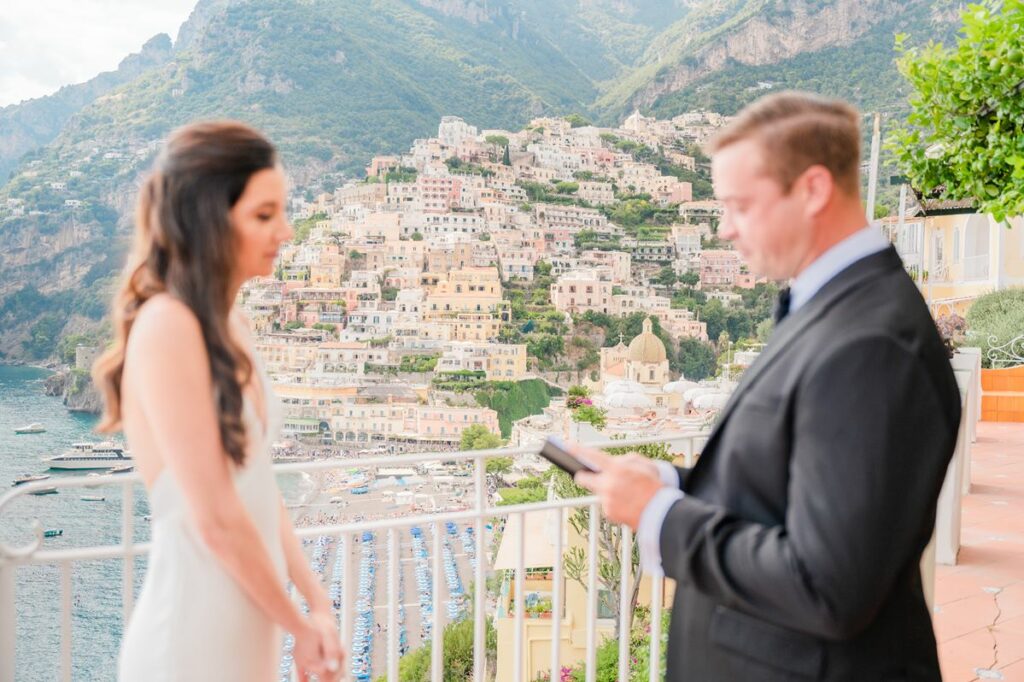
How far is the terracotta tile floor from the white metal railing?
3.57 ft

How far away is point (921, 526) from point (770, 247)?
0.29 m

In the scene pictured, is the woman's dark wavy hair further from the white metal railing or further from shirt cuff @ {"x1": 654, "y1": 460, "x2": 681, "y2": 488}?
shirt cuff @ {"x1": 654, "y1": 460, "x2": 681, "y2": 488}

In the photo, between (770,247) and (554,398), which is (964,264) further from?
(554,398)

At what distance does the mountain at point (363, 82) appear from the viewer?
35500 millimetres

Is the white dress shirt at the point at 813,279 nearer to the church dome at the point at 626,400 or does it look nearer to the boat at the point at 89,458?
the church dome at the point at 626,400

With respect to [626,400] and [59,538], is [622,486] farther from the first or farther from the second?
[59,538]

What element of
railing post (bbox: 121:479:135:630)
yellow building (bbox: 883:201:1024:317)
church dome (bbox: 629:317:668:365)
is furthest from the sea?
railing post (bbox: 121:479:135:630)

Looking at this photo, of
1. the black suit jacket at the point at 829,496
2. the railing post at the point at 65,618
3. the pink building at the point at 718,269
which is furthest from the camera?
the pink building at the point at 718,269

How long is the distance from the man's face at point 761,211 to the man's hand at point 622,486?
231 mm

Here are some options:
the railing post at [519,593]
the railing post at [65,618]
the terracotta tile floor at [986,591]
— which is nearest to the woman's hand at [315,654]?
the railing post at [65,618]

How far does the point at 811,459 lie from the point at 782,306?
25 centimetres

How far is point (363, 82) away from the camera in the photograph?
159ft

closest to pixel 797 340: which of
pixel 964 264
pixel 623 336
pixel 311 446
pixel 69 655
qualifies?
pixel 69 655

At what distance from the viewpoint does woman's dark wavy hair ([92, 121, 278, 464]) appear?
0.83 metres
